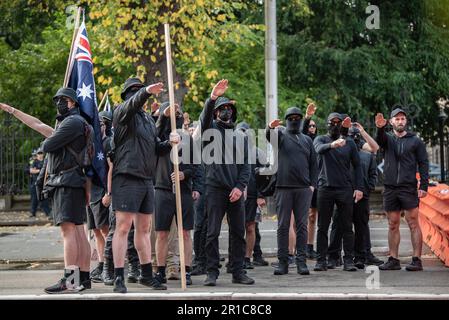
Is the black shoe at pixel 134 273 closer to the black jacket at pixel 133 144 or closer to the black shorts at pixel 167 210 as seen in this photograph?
the black shorts at pixel 167 210

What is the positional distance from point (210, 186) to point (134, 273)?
55.8 inches

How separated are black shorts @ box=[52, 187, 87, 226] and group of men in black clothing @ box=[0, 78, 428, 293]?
0.04 ft

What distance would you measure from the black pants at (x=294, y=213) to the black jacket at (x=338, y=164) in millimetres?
579

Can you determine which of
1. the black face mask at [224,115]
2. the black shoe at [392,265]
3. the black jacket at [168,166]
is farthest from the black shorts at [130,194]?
the black shoe at [392,265]

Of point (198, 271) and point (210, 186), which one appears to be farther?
point (198, 271)

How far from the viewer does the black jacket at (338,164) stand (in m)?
12.2

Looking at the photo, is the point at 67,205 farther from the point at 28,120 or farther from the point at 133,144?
the point at 28,120

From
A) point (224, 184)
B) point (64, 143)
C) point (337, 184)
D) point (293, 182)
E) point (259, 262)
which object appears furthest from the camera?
point (259, 262)

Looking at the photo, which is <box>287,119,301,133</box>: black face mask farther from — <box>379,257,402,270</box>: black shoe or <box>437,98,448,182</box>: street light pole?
<box>437,98,448,182</box>: street light pole

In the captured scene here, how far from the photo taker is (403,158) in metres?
12.0

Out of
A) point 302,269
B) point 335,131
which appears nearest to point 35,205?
point 335,131

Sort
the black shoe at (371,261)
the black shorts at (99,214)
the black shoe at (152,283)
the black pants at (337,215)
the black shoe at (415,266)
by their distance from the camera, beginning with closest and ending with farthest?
the black shoe at (152,283), the black shorts at (99,214), the black shoe at (415,266), the black pants at (337,215), the black shoe at (371,261)

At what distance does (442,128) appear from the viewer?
25281mm
